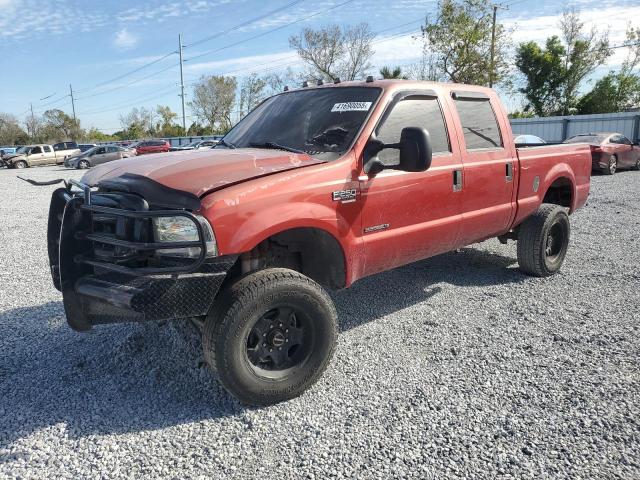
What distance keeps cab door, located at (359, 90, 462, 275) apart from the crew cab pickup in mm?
36033

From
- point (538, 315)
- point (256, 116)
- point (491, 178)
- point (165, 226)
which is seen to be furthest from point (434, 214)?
point (165, 226)

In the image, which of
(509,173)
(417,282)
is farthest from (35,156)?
(509,173)

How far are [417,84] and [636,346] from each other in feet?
8.51

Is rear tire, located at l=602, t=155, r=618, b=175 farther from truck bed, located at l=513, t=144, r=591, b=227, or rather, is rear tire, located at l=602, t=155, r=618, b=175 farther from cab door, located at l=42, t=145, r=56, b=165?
cab door, located at l=42, t=145, r=56, b=165

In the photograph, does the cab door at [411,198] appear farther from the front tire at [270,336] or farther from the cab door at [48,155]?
the cab door at [48,155]

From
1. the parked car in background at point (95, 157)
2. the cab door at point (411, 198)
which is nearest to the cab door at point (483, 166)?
the cab door at point (411, 198)

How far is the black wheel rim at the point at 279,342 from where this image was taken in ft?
9.67

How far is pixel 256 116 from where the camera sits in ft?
14.1

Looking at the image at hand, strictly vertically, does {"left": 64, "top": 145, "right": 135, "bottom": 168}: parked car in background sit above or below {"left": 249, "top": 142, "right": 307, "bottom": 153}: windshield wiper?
below

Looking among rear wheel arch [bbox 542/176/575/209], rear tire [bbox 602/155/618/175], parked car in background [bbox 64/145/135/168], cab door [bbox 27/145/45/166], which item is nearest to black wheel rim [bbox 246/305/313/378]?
rear wheel arch [bbox 542/176/575/209]

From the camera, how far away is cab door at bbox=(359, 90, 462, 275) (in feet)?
11.4

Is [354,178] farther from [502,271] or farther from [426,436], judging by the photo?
[502,271]

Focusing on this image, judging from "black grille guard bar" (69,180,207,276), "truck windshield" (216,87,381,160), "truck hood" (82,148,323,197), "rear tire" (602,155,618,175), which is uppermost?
"truck windshield" (216,87,381,160)

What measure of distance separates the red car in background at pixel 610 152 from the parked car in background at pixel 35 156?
32.2 m
